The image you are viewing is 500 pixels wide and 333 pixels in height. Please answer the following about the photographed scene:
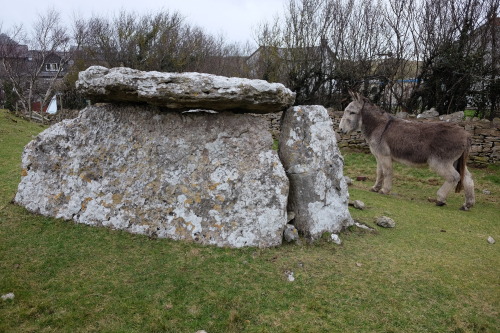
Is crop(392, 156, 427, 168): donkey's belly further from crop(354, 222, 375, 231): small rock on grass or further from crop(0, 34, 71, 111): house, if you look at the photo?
crop(0, 34, 71, 111): house

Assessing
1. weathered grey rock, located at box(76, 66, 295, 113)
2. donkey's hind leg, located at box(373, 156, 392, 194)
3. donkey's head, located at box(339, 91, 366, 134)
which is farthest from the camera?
donkey's head, located at box(339, 91, 366, 134)

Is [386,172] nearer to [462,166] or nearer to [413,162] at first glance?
[413,162]

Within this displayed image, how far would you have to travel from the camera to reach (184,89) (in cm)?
490

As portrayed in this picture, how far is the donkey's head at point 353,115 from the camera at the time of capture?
9.57 m

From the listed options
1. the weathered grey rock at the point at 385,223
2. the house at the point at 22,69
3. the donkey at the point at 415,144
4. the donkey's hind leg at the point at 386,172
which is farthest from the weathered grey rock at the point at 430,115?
the house at the point at 22,69

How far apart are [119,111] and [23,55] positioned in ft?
94.4

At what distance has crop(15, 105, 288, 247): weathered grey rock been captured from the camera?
203 inches

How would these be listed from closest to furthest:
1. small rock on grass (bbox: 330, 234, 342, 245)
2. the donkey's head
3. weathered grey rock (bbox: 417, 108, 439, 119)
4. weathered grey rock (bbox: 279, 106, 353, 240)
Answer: small rock on grass (bbox: 330, 234, 342, 245), weathered grey rock (bbox: 279, 106, 353, 240), the donkey's head, weathered grey rock (bbox: 417, 108, 439, 119)

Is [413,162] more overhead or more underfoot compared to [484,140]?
more underfoot

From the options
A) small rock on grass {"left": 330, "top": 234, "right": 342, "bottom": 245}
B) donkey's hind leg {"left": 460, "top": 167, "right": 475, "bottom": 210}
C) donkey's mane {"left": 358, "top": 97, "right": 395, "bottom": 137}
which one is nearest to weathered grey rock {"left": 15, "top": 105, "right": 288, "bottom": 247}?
small rock on grass {"left": 330, "top": 234, "right": 342, "bottom": 245}

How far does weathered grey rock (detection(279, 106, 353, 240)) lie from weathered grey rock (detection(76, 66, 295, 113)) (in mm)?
690

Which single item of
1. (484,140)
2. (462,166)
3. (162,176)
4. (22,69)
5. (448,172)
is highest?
(22,69)

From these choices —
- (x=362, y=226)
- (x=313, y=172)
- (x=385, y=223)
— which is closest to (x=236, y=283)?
(x=313, y=172)

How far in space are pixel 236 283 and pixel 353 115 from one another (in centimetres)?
653
